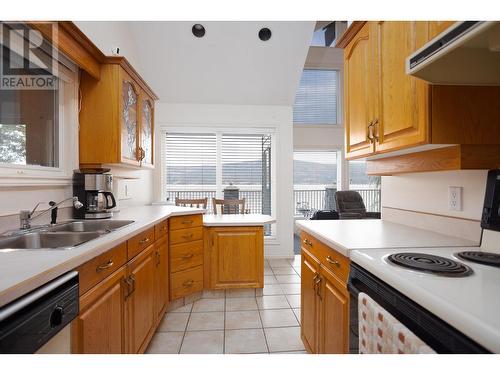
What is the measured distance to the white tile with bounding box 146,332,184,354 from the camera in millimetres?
1876

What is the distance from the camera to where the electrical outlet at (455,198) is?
1.31 m

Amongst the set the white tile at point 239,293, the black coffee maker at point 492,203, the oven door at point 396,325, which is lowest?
the white tile at point 239,293

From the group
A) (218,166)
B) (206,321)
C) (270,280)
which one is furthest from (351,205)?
(206,321)

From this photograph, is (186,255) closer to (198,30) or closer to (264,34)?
(198,30)

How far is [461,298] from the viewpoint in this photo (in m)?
0.68

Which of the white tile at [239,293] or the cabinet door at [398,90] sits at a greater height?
the cabinet door at [398,90]

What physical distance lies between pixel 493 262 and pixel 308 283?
994 mm

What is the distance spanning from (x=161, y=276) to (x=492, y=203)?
7.00 feet

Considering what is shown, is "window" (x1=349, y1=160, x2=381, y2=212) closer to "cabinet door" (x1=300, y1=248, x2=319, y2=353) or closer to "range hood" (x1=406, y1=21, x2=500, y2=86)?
"cabinet door" (x1=300, y1=248, x2=319, y2=353)

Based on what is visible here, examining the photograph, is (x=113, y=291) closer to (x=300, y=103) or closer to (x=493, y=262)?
(x=493, y=262)

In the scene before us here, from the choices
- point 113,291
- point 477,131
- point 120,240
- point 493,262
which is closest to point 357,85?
point 477,131

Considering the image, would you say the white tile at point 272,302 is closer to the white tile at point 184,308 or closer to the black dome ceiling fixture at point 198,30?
the white tile at point 184,308

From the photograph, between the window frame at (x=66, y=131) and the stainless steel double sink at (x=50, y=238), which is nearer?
the stainless steel double sink at (x=50, y=238)

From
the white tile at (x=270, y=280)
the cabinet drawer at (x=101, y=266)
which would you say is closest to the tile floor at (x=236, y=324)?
the white tile at (x=270, y=280)
